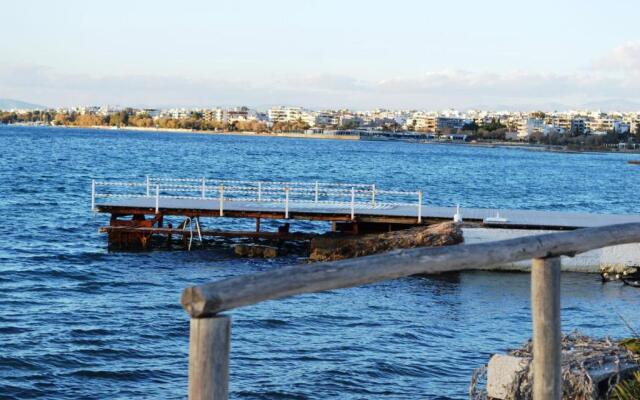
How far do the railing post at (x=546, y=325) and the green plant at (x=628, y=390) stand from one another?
7.51 feet

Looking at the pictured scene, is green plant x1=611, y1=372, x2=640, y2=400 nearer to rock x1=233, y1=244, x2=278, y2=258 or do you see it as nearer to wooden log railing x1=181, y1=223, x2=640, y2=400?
wooden log railing x1=181, y1=223, x2=640, y2=400

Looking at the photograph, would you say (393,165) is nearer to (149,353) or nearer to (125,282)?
(125,282)

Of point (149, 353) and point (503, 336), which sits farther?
point (503, 336)

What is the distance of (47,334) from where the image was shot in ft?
59.7

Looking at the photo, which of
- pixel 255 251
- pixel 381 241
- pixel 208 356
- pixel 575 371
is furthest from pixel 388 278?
pixel 255 251

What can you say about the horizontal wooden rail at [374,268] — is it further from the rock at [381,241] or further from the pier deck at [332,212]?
the pier deck at [332,212]

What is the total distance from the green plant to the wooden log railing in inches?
74.7

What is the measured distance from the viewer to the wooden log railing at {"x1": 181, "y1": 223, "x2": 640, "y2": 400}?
307cm

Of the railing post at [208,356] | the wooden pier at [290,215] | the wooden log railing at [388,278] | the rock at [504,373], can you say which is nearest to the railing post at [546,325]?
the wooden log railing at [388,278]

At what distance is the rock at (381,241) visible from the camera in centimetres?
2481

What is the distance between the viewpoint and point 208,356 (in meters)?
3.07

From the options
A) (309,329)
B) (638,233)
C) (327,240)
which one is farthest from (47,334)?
(638,233)

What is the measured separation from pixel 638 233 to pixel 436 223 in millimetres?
23119

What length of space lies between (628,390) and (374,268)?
140 inches
